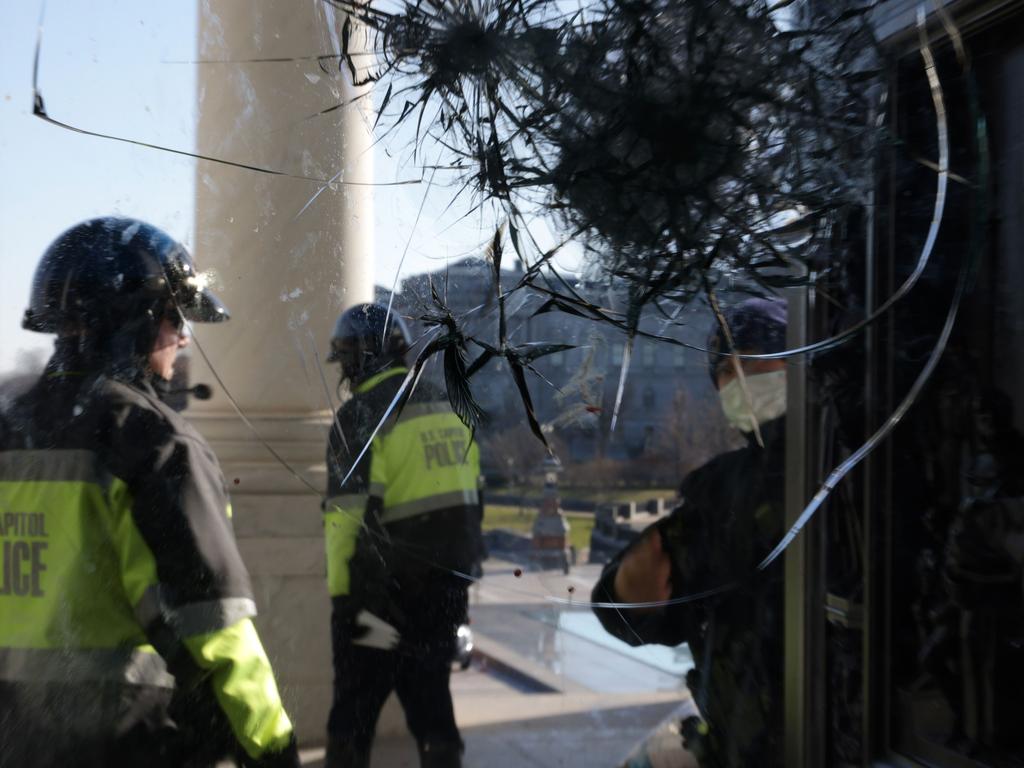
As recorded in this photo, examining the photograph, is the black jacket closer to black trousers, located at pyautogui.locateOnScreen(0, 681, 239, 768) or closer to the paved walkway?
the paved walkway

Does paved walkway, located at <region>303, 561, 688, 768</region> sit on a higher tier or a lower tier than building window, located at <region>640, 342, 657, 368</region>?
lower

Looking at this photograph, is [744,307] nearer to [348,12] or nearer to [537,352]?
[537,352]

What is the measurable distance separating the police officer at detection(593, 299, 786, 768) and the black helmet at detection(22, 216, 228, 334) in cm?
76

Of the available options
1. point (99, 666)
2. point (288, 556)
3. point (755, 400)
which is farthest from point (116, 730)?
point (755, 400)

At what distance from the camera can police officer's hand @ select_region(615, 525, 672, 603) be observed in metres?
1.42

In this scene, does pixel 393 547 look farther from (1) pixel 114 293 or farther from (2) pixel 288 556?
(1) pixel 114 293

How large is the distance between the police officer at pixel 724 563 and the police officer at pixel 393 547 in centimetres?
25

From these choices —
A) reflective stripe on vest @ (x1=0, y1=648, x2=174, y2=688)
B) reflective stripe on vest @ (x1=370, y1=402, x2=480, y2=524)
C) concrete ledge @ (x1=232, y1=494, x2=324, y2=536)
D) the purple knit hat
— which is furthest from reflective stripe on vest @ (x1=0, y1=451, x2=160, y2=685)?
the purple knit hat

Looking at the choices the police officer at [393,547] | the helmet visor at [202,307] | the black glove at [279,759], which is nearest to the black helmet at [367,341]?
the police officer at [393,547]

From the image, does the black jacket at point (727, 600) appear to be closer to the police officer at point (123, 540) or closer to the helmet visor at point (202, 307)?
the police officer at point (123, 540)

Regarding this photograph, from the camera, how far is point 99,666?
1.32 metres

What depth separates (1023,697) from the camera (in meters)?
1.30

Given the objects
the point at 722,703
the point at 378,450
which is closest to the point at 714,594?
the point at 722,703

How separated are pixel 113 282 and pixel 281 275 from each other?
249 mm
